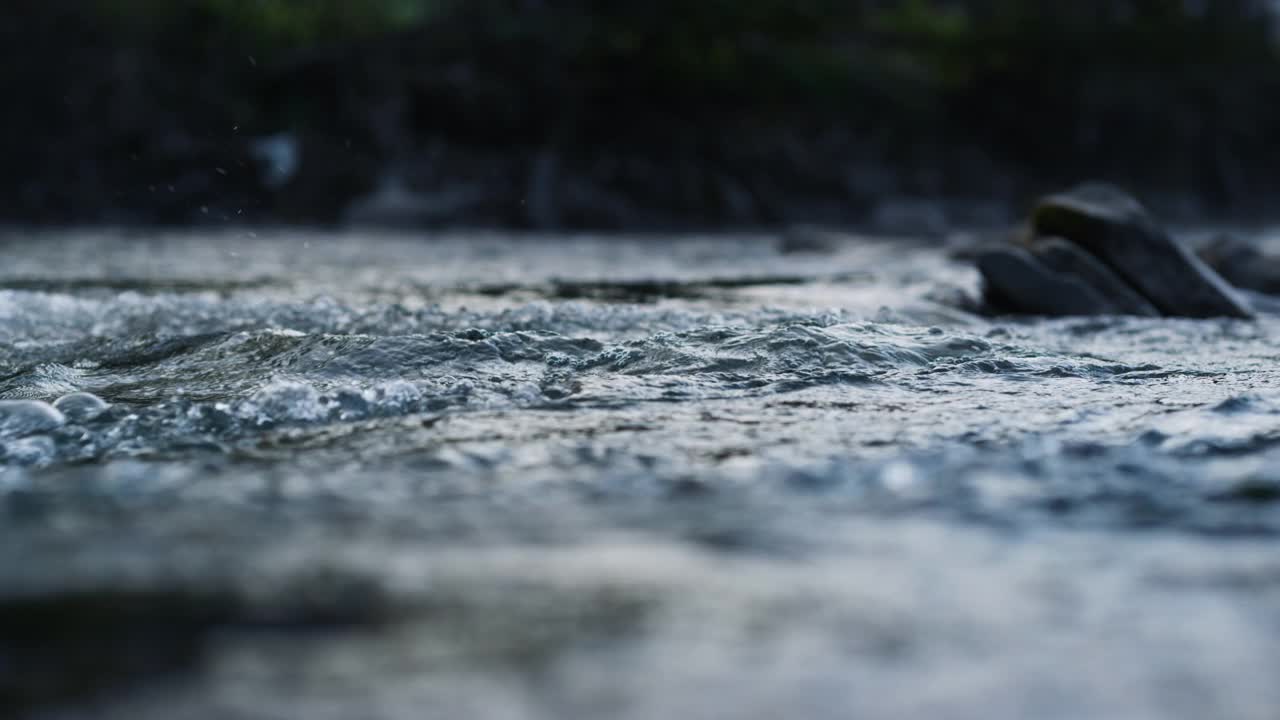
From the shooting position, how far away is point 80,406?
2.96 meters

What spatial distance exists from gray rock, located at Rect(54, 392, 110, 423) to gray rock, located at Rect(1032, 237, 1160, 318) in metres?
4.69

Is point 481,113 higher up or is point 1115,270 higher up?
point 481,113

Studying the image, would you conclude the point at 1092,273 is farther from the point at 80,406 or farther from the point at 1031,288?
the point at 80,406

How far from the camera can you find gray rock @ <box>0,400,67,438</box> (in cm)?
270

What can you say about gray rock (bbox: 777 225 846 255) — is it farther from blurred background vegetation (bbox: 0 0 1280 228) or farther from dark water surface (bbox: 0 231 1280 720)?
blurred background vegetation (bbox: 0 0 1280 228)

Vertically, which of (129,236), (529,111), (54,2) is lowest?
(129,236)

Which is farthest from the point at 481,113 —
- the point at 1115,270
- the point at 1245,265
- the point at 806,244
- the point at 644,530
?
the point at 644,530

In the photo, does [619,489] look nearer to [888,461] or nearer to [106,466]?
[888,461]

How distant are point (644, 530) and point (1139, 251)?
5.23m

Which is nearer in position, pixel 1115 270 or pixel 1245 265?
pixel 1115 270

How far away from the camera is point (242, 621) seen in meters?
1.52

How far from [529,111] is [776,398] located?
22.3 metres

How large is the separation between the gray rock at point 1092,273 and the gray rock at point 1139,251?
79mm

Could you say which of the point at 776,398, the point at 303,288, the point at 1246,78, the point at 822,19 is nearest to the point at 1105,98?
the point at 1246,78
